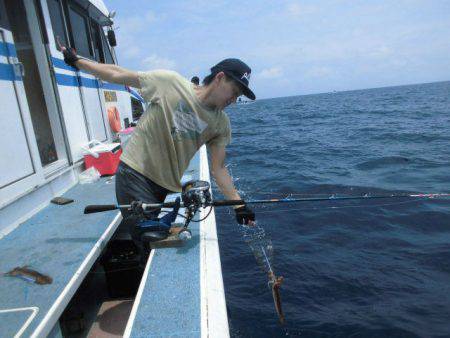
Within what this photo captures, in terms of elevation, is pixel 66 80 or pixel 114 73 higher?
pixel 66 80

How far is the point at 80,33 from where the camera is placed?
6348 mm

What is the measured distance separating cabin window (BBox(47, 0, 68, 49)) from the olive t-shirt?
10.4ft

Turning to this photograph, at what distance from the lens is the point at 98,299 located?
157 inches

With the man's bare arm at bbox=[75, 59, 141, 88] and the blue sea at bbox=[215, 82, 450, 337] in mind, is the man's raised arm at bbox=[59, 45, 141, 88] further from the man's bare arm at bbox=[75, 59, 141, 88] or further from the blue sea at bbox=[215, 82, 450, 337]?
the blue sea at bbox=[215, 82, 450, 337]

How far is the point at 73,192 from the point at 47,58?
1877mm

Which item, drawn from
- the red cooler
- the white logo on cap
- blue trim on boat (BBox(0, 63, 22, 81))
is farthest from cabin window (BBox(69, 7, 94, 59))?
the white logo on cap

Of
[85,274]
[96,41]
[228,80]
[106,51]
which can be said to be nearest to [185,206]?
[85,274]

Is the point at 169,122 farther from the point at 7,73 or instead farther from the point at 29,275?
the point at 7,73

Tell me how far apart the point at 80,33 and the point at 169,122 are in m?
4.68

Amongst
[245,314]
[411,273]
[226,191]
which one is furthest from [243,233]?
[226,191]

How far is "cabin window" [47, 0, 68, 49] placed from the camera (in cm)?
512

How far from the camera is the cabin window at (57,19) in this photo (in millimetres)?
5117

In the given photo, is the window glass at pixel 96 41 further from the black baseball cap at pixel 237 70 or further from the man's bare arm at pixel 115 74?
the black baseball cap at pixel 237 70

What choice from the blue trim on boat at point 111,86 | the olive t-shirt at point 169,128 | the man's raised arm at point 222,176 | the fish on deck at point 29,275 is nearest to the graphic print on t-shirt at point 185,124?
the olive t-shirt at point 169,128
